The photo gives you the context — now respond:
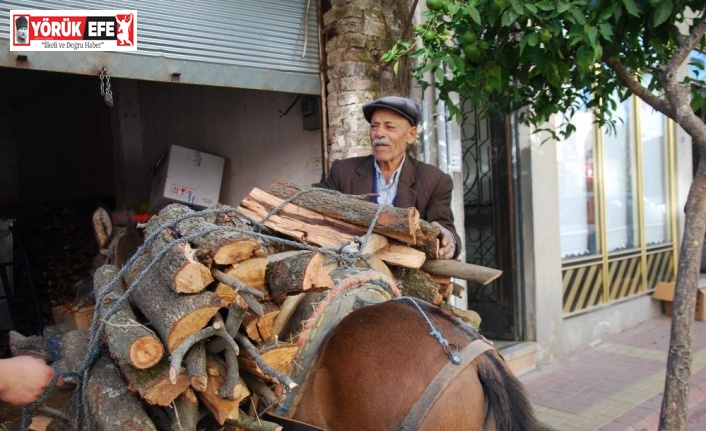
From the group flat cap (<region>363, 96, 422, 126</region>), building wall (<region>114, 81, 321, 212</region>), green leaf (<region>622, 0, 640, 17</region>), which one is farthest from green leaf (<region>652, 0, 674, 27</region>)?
building wall (<region>114, 81, 321, 212</region>)

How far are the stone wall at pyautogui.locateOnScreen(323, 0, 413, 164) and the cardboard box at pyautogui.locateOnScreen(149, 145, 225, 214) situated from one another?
1635mm

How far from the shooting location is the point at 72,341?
→ 2.10 meters

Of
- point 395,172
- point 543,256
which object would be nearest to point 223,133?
point 395,172

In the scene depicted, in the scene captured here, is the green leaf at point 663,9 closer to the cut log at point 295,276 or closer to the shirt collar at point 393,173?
the shirt collar at point 393,173

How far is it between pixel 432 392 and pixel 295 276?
571 millimetres

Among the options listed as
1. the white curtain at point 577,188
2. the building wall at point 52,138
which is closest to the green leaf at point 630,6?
the white curtain at point 577,188

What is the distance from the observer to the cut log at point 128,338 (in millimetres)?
1623

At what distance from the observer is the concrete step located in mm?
5543

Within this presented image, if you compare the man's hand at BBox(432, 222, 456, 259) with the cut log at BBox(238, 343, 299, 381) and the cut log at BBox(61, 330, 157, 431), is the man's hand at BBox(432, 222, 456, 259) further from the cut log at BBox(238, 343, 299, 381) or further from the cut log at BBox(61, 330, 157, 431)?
the cut log at BBox(61, 330, 157, 431)

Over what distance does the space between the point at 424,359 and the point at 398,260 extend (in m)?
0.71

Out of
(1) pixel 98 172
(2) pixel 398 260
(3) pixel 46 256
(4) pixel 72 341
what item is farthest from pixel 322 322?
(1) pixel 98 172

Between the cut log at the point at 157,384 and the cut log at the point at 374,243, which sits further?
the cut log at the point at 374,243

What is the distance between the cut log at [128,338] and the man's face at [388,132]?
164cm

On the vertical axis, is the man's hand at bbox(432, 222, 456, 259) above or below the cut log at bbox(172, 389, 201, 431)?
above
